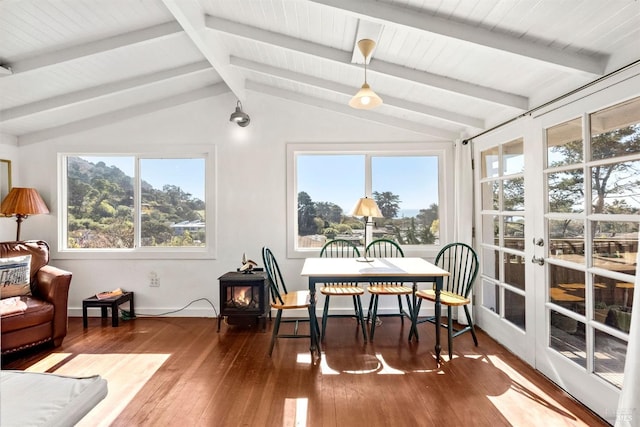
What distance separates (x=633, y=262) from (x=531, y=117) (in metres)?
1.30

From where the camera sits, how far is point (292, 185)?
3.78 meters

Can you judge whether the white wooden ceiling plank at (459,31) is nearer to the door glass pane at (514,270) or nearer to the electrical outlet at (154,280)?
the door glass pane at (514,270)

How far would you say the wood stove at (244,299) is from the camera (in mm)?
3301

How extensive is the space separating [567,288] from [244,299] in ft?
9.08

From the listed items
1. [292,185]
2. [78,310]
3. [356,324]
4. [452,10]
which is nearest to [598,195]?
[452,10]

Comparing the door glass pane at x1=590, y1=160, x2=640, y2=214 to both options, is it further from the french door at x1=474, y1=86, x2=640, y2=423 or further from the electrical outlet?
the electrical outlet

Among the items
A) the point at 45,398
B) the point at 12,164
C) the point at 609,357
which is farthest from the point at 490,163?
the point at 12,164

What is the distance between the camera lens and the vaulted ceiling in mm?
1867

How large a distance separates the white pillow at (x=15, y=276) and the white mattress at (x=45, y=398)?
236 cm

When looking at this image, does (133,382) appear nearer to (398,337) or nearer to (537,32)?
(398,337)

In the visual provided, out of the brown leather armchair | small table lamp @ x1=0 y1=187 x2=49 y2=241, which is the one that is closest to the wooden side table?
the brown leather armchair

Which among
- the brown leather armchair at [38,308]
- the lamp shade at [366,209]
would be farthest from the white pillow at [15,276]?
the lamp shade at [366,209]

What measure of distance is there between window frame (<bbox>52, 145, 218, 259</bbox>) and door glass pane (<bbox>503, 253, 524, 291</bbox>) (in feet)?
10.1

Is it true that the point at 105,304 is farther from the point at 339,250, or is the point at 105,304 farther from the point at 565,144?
the point at 565,144
